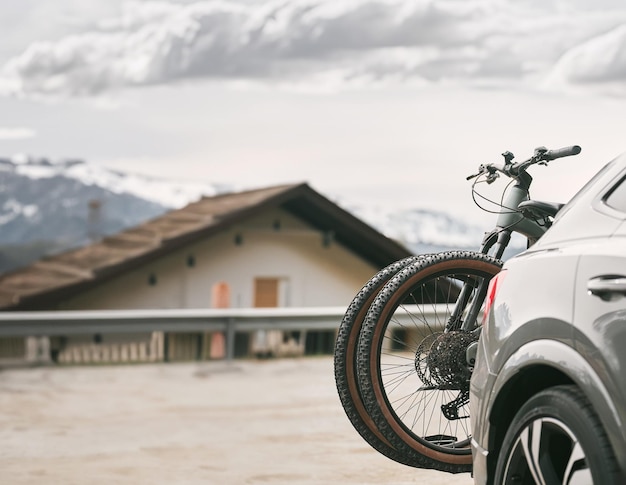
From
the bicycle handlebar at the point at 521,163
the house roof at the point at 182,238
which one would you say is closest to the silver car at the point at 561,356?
the bicycle handlebar at the point at 521,163

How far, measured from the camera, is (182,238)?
89.2 ft

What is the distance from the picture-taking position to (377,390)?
6090mm

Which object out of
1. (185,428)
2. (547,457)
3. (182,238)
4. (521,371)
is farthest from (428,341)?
(182,238)

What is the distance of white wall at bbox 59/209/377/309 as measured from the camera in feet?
91.9

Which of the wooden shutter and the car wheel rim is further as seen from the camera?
the wooden shutter

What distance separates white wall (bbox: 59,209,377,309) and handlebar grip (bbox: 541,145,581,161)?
2233 cm

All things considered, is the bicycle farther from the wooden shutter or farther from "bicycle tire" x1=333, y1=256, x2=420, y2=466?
the wooden shutter

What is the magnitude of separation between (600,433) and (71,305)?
2499cm

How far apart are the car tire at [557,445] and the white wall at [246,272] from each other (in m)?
23.9

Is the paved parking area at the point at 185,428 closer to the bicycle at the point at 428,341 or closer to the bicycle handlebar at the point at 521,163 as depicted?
the bicycle at the point at 428,341

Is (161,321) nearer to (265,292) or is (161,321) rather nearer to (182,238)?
(182,238)

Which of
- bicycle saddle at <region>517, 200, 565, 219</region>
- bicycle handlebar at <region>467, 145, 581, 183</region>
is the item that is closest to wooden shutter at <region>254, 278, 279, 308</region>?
bicycle handlebar at <region>467, 145, 581, 183</region>

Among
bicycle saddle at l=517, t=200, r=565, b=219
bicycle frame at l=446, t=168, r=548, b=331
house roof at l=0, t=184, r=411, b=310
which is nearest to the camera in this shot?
bicycle saddle at l=517, t=200, r=565, b=219

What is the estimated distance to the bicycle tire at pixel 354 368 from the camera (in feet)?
19.9
